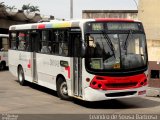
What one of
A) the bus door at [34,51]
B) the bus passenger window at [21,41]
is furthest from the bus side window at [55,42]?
the bus passenger window at [21,41]

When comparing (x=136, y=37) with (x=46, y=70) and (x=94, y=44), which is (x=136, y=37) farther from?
(x=46, y=70)

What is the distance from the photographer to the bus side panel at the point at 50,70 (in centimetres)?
1487

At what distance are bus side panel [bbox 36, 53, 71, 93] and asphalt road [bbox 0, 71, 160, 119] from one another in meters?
0.51

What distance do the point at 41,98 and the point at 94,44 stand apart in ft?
11.3

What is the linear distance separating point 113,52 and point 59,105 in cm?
244

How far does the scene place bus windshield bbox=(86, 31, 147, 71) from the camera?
13.1 meters

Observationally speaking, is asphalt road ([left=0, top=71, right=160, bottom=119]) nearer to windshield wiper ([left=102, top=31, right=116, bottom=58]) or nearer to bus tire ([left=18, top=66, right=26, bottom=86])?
windshield wiper ([left=102, top=31, right=116, bottom=58])

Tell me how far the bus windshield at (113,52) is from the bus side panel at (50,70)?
1.54 meters

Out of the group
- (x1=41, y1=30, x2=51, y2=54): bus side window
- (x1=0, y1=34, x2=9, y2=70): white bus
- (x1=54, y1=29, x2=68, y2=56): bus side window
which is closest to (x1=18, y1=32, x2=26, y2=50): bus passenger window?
(x1=41, y1=30, x2=51, y2=54): bus side window

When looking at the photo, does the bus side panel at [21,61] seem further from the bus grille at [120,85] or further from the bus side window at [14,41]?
the bus grille at [120,85]

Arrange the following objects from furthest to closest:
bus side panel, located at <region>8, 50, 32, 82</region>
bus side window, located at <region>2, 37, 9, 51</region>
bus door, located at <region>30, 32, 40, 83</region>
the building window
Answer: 1. bus side window, located at <region>2, 37, 9, 51</region>
2. bus side panel, located at <region>8, 50, 32, 82</region>
3. bus door, located at <region>30, 32, 40, 83</region>
4. the building window

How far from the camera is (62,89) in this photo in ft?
50.0

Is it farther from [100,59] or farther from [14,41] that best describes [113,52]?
[14,41]

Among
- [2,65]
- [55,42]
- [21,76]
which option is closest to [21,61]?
[21,76]
